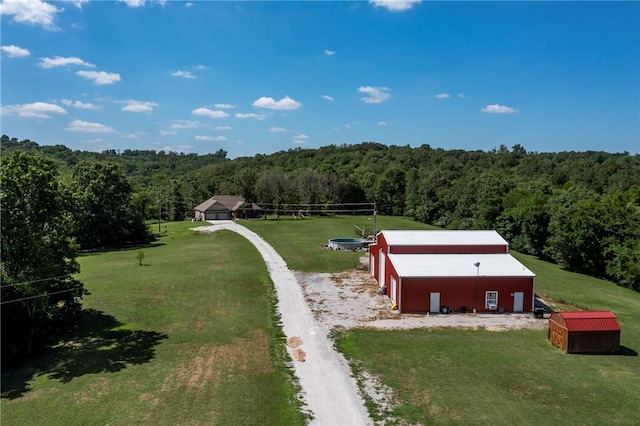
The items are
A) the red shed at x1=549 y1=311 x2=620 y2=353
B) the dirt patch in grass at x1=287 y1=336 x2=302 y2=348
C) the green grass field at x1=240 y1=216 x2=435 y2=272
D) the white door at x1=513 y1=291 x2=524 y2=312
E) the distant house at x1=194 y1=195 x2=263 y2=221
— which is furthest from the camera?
the distant house at x1=194 y1=195 x2=263 y2=221

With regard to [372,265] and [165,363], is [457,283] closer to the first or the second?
[372,265]

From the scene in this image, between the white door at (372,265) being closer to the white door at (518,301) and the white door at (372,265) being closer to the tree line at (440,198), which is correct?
the white door at (518,301)

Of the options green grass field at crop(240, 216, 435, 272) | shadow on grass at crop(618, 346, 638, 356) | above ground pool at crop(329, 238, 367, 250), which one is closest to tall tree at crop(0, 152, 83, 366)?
green grass field at crop(240, 216, 435, 272)

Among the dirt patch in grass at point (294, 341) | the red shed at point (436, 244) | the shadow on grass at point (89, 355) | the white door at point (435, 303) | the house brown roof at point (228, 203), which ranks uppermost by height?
the house brown roof at point (228, 203)

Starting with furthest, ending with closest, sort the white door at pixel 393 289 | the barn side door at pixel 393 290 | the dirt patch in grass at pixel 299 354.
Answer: the white door at pixel 393 289 → the barn side door at pixel 393 290 → the dirt patch in grass at pixel 299 354

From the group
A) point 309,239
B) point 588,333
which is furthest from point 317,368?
point 309,239

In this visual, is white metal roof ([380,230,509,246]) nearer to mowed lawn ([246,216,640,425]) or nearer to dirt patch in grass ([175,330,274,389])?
mowed lawn ([246,216,640,425])

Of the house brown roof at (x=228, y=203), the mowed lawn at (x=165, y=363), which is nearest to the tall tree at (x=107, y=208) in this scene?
the house brown roof at (x=228, y=203)
